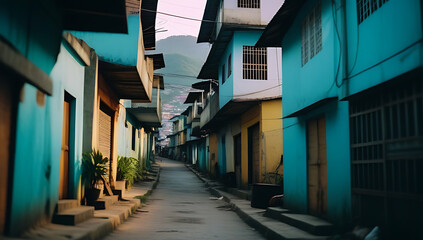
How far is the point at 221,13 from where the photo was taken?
63.9 ft

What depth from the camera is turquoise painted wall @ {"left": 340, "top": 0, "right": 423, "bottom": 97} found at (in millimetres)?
5719

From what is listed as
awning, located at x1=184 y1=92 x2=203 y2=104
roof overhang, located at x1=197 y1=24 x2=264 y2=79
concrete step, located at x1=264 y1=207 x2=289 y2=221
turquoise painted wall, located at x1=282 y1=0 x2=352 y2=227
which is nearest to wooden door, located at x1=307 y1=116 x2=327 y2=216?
turquoise painted wall, located at x1=282 y1=0 x2=352 y2=227

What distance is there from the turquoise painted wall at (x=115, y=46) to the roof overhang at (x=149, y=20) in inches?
181

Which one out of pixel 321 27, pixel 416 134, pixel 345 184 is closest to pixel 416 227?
pixel 416 134

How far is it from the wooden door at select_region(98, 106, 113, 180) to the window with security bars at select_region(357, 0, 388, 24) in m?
8.69

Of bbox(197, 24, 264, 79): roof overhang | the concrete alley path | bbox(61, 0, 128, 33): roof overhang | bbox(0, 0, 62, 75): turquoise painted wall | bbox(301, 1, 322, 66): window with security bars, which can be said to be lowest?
the concrete alley path

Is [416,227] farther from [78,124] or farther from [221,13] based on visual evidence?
[221,13]

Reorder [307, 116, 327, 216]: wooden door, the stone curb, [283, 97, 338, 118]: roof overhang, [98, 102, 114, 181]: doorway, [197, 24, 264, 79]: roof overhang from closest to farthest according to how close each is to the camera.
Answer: the stone curb → [283, 97, 338, 118]: roof overhang → [307, 116, 327, 216]: wooden door → [98, 102, 114, 181]: doorway → [197, 24, 264, 79]: roof overhang

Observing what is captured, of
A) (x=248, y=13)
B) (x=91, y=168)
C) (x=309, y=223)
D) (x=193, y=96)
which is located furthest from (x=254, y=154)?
(x=193, y=96)

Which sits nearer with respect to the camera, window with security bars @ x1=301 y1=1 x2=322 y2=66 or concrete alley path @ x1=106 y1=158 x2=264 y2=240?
concrete alley path @ x1=106 y1=158 x2=264 y2=240

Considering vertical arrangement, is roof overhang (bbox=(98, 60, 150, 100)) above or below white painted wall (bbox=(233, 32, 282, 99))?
below

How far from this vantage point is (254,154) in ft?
62.3

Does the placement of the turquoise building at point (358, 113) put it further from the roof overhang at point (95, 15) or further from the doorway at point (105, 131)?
the doorway at point (105, 131)

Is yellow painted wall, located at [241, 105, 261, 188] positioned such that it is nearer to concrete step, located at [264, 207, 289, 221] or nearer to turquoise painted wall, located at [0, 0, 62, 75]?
concrete step, located at [264, 207, 289, 221]
